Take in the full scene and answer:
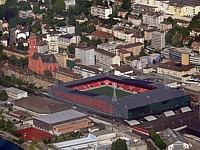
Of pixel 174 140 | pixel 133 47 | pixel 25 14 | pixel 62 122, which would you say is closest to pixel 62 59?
pixel 133 47

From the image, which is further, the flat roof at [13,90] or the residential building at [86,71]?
the residential building at [86,71]

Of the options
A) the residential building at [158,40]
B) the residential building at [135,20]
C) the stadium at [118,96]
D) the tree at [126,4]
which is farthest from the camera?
the tree at [126,4]

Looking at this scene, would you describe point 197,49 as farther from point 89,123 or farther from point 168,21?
point 89,123

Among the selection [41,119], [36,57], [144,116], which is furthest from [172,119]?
[36,57]

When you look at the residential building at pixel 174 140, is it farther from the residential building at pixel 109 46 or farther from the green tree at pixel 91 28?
the green tree at pixel 91 28

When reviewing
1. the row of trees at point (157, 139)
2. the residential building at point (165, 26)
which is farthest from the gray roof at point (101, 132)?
the residential building at point (165, 26)

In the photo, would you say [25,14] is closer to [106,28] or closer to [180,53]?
[106,28]
